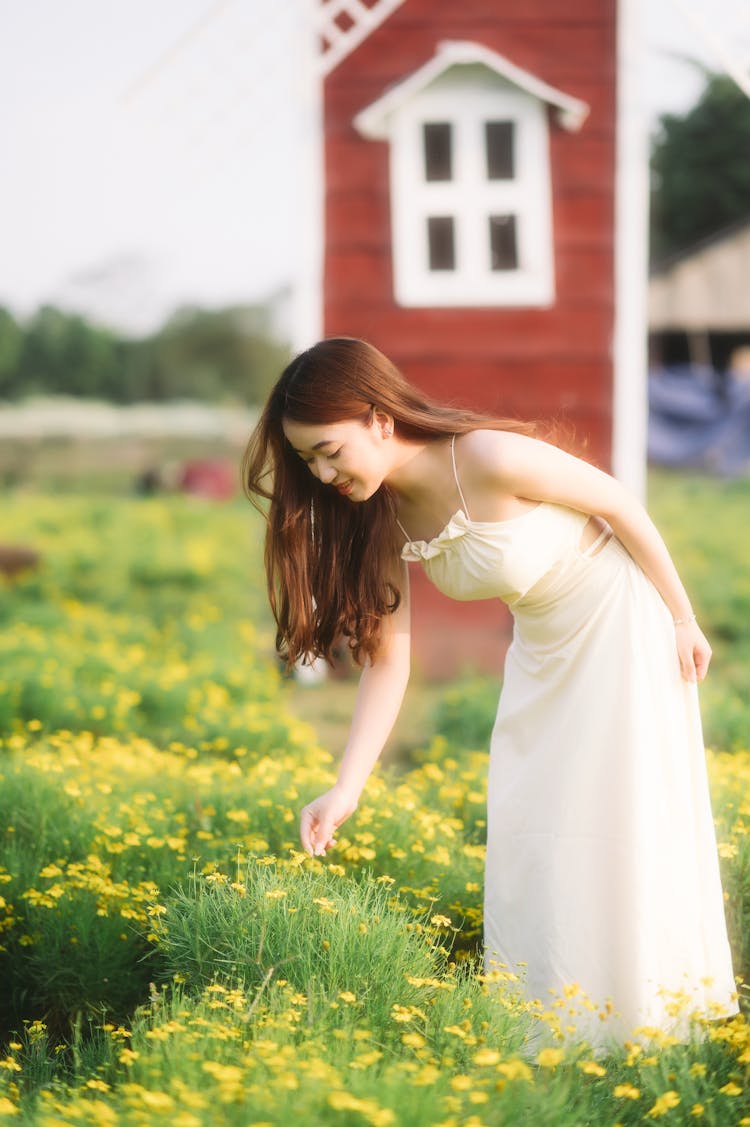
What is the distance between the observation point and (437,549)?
9.27 feet

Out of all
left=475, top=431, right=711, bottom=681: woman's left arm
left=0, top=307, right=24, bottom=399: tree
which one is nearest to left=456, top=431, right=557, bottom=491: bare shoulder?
left=475, top=431, right=711, bottom=681: woman's left arm

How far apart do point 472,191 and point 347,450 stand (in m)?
5.57

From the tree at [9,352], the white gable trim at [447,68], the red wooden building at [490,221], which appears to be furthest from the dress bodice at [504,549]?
the tree at [9,352]

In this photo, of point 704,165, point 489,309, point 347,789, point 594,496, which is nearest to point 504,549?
point 594,496

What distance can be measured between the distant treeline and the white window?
20.9 m

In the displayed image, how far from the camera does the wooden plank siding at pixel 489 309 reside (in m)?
7.67

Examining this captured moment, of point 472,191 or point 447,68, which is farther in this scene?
point 472,191

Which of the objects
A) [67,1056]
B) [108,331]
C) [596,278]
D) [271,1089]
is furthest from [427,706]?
[108,331]

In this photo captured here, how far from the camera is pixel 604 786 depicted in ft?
9.21

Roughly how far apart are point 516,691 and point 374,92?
5728mm

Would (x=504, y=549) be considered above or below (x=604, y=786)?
above

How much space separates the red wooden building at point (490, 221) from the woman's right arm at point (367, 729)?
471 cm

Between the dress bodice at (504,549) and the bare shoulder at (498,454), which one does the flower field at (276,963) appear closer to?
the dress bodice at (504,549)

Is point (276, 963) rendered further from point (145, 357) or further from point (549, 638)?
point (145, 357)
